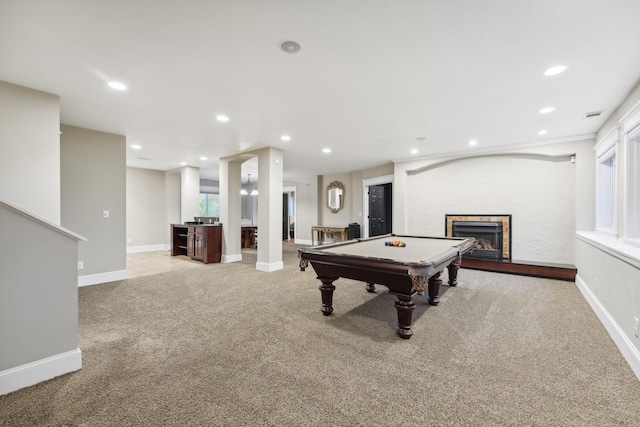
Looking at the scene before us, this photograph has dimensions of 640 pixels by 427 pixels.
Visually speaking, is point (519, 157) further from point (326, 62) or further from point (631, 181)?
point (326, 62)

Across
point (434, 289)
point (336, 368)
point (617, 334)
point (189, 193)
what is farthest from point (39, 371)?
point (189, 193)

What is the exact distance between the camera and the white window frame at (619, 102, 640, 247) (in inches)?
112

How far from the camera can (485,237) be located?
18.1 feet

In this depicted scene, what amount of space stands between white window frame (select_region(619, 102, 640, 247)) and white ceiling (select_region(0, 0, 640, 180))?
41 cm

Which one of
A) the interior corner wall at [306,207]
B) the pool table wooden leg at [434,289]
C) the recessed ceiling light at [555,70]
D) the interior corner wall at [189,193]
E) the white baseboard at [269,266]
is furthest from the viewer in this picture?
the interior corner wall at [306,207]

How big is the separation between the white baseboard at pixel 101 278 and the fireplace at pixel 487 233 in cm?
624

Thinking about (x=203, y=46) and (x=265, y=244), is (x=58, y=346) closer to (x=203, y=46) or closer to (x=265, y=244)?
(x=203, y=46)

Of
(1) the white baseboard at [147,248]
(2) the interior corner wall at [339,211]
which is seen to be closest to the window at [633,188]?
(2) the interior corner wall at [339,211]

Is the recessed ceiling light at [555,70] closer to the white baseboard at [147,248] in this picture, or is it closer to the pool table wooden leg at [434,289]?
the pool table wooden leg at [434,289]

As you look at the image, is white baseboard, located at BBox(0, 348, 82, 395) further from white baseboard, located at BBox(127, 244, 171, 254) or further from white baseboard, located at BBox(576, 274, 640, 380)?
white baseboard, located at BBox(127, 244, 171, 254)

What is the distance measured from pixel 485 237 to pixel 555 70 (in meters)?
3.79

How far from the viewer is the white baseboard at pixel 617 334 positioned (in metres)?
1.91

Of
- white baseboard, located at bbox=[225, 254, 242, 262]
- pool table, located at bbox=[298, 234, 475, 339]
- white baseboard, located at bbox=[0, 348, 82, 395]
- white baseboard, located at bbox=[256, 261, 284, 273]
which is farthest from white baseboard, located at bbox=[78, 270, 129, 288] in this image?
pool table, located at bbox=[298, 234, 475, 339]

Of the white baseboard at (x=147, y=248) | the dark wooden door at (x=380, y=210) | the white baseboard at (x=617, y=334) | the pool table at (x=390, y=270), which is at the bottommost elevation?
the white baseboard at (x=147, y=248)
